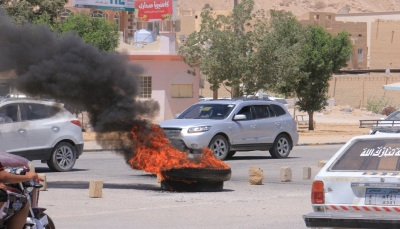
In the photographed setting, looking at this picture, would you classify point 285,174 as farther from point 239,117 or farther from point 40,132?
point 40,132

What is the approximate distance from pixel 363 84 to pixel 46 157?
5379 centimetres

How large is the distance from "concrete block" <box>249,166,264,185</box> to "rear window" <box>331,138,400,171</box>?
6532 millimetres

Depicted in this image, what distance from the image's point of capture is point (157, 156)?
13.5 metres

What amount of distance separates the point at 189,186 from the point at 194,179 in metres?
0.23

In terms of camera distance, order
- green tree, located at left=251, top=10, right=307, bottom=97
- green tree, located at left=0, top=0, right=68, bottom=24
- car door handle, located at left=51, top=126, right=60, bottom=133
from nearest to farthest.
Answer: car door handle, located at left=51, top=126, right=60, bottom=133 → green tree, located at left=251, top=10, right=307, bottom=97 → green tree, located at left=0, top=0, right=68, bottom=24

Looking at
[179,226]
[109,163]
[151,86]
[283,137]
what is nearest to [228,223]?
[179,226]

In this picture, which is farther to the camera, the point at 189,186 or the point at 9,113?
the point at 9,113

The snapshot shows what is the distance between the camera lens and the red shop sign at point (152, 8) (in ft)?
168

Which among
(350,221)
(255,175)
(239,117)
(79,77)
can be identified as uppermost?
(79,77)

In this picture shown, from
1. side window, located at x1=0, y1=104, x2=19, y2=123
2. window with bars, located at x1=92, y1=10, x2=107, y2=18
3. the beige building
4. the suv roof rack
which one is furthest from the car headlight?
the beige building

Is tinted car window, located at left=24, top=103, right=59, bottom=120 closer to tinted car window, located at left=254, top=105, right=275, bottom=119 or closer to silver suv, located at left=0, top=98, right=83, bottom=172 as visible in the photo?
silver suv, located at left=0, top=98, right=83, bottom=172

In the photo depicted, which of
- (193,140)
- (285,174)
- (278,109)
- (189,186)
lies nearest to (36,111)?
(193,140)

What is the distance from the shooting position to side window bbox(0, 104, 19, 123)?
15625mm

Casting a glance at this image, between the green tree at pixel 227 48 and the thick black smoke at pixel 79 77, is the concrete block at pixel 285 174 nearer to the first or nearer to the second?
the thick black smoke at pixel 79 77
